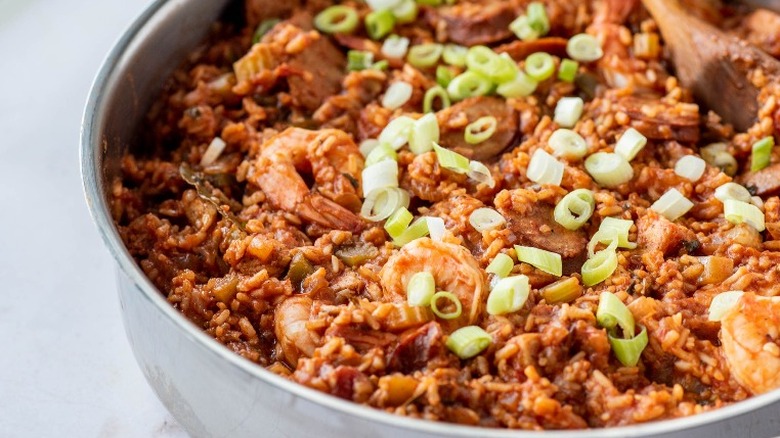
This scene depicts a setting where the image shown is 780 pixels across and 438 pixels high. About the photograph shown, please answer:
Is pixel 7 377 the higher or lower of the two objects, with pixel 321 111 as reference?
lower

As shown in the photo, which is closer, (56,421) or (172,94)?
(56,421)

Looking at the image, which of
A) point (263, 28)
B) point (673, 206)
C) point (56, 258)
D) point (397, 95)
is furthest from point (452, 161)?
point (56, 258)

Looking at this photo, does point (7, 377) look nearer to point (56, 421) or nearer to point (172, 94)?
point (56, 421)

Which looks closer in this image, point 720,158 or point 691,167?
point 691,167

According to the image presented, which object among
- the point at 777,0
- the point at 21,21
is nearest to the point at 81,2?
the point at 21,21

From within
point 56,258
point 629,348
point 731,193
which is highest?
point 629,348

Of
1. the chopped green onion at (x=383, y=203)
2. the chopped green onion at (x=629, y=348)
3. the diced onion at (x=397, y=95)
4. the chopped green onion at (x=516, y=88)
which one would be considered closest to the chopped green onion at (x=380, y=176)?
the chopped green onion at (x=383, y=203)

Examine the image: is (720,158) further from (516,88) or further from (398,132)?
(398,132)
